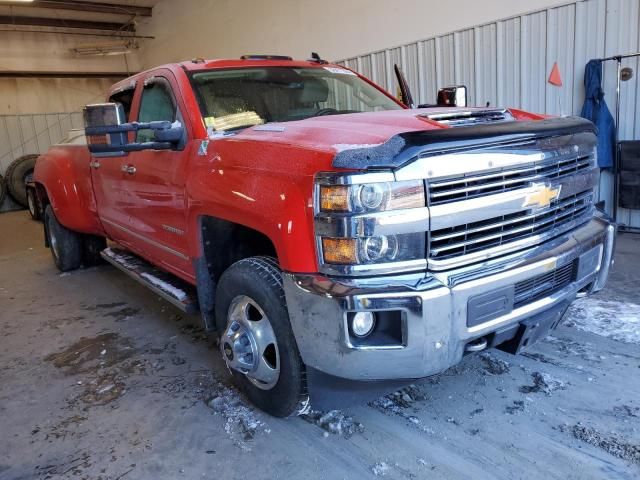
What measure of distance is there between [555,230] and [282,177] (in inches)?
51.2

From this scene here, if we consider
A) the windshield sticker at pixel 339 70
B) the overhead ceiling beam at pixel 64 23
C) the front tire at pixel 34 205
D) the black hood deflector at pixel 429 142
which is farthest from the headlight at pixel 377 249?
the overhead ceiling beam at pixel 64 23

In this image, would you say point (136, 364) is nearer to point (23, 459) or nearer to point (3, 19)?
point (23, 459)

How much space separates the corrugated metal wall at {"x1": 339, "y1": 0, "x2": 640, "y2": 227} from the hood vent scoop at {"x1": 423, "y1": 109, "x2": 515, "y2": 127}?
3.92m

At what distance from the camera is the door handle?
3.68 m

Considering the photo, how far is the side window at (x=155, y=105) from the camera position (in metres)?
3.32

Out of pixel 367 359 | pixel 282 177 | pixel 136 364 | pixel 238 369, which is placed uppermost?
pixel 282 177

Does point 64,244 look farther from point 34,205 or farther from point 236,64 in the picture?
point 34,205

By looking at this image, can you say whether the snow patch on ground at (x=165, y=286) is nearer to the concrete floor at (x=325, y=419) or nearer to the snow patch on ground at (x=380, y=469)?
the concrete floor at (x=325, y=419)

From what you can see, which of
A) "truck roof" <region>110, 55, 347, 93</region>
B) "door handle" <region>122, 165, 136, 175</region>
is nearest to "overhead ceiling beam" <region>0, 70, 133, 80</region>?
"truck roof" <region>110, 55, 347, 93</region>

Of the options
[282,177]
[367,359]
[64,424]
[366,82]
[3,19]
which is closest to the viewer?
[367,359]

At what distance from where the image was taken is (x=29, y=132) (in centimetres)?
1453

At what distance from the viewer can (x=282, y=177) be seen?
221 cm

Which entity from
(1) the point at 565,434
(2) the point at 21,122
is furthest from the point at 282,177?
(2) the point at 21,122

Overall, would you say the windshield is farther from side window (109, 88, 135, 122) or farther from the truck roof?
side window (109, 88, 135, 122)
